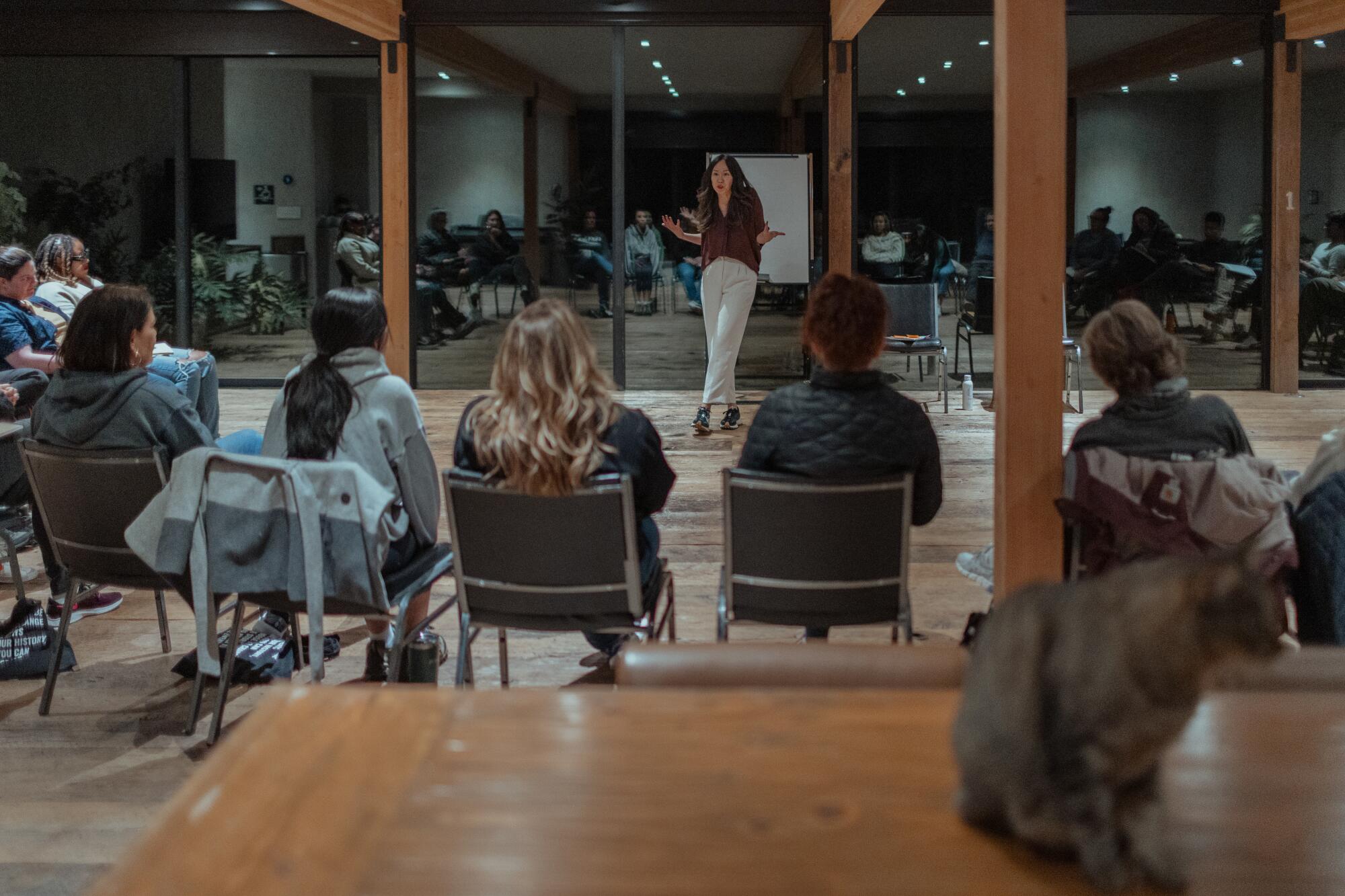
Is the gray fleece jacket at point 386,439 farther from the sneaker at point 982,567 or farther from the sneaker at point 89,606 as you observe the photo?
the sneaker at point 982,567

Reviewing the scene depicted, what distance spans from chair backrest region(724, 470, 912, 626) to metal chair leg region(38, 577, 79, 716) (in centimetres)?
177

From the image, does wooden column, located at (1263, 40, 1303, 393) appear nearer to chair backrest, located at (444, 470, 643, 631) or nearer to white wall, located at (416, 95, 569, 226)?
white wall, located at (416, 95, 569, 226)

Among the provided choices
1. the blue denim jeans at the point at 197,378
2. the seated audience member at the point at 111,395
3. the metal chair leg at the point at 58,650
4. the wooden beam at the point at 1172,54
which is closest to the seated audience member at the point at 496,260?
the blue denim jeans at the point at 197,378

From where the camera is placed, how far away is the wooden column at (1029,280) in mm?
3234

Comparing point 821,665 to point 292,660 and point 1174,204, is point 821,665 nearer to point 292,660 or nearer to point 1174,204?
point 292,660

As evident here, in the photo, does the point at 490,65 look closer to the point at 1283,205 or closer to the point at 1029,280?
the point at 1283,205

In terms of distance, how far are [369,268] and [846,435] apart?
7.42m

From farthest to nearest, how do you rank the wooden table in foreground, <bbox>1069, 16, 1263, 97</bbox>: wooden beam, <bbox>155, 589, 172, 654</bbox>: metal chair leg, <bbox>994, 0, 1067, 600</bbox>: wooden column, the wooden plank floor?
<bbox>1069, 16, 1263, 97</bbox>: wooden beam < <bbox>155, 589, 172, 654</bbox>: metal chair leg < <bbox>994, 0, 1067, 600</bbox>: wooden column < the wooden plank floor < the wooden table in foreground

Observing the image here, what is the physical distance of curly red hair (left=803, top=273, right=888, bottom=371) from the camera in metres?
3.21

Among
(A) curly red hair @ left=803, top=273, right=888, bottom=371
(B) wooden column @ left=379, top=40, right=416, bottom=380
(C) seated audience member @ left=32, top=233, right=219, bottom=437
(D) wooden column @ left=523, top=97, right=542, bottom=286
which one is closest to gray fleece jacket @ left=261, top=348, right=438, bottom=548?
(A) curly red hair @ left=803, top=273, right=888, bottom=371

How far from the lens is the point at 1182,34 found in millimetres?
9594

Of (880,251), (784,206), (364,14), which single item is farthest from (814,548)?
(880,251)

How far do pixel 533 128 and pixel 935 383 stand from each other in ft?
12.1

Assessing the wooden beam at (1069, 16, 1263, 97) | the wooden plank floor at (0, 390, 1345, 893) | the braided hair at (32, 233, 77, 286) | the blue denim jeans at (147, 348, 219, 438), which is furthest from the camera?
the wooden beam at (1069, 16, 1263, 97)
